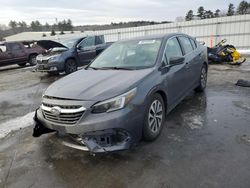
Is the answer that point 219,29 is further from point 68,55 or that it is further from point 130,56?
point 130,56

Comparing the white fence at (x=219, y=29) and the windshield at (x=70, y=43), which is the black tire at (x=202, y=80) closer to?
the windshield at (x=70, y=43)

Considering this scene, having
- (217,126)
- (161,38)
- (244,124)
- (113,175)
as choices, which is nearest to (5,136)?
(113,175)

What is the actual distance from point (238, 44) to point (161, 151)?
14.4 meters

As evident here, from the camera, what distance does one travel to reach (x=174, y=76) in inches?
154

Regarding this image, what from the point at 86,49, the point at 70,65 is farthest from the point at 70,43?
the point at 70,65

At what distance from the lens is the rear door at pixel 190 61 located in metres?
4.64

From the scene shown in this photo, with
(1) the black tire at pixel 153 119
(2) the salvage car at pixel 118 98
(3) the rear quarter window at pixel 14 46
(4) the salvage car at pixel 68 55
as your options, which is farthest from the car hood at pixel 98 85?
(3) the rear quarter window at pixel 14 46

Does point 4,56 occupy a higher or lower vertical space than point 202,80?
higher

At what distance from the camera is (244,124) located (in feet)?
12.5

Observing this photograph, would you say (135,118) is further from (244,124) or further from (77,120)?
(244,124)

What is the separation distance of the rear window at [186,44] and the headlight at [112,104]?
2511 mm

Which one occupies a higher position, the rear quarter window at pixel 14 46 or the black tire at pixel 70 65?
the rear quarter window at pixel 14 46

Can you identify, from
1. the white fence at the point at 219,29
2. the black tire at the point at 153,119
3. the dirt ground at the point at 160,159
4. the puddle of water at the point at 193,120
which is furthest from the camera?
the white fence at the point at 219,29

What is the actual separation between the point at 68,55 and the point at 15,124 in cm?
551
